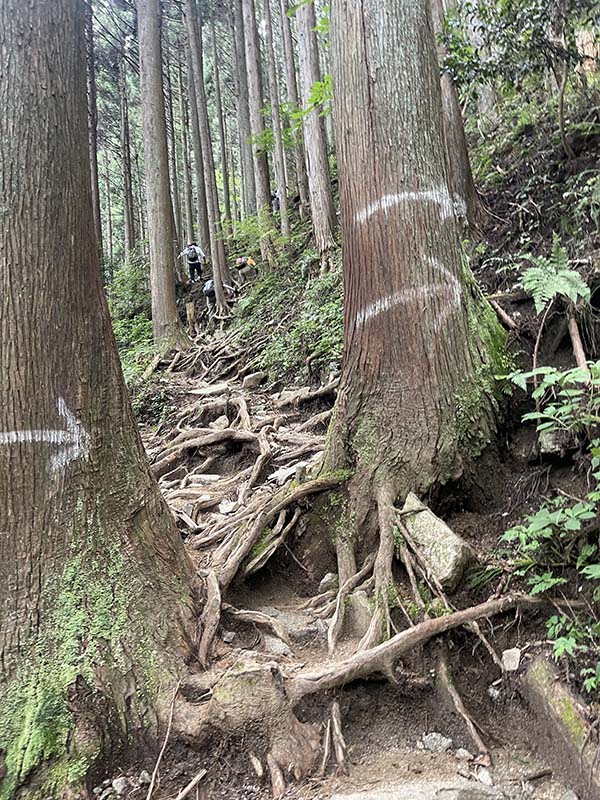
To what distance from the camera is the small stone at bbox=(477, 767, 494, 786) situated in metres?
2.27

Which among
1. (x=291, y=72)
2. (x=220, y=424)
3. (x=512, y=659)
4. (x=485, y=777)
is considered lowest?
(x=485, y=777)

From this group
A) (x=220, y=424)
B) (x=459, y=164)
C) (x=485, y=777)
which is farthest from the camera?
(x=220, y=424)

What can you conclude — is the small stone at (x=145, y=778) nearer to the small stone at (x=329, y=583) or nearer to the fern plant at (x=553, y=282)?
the small stone at (x=329, y=583)

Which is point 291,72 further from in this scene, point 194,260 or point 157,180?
point 157,180

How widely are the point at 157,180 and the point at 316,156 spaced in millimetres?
3405

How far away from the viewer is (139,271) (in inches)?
762

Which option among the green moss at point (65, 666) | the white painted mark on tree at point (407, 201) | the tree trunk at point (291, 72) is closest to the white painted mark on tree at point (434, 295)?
the white painted mark on tree at point (407, 201)

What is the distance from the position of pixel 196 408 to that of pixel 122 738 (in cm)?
546

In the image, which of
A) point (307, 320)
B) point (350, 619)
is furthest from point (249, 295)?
point (350, 619)

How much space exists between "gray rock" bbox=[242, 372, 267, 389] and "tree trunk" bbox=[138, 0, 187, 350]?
3712 millimetres

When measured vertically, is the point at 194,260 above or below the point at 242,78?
below

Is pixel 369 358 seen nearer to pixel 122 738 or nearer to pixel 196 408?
pixel 122 738

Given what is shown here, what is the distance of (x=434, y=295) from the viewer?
11.8ft

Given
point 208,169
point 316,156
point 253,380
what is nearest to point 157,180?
point 316,156
